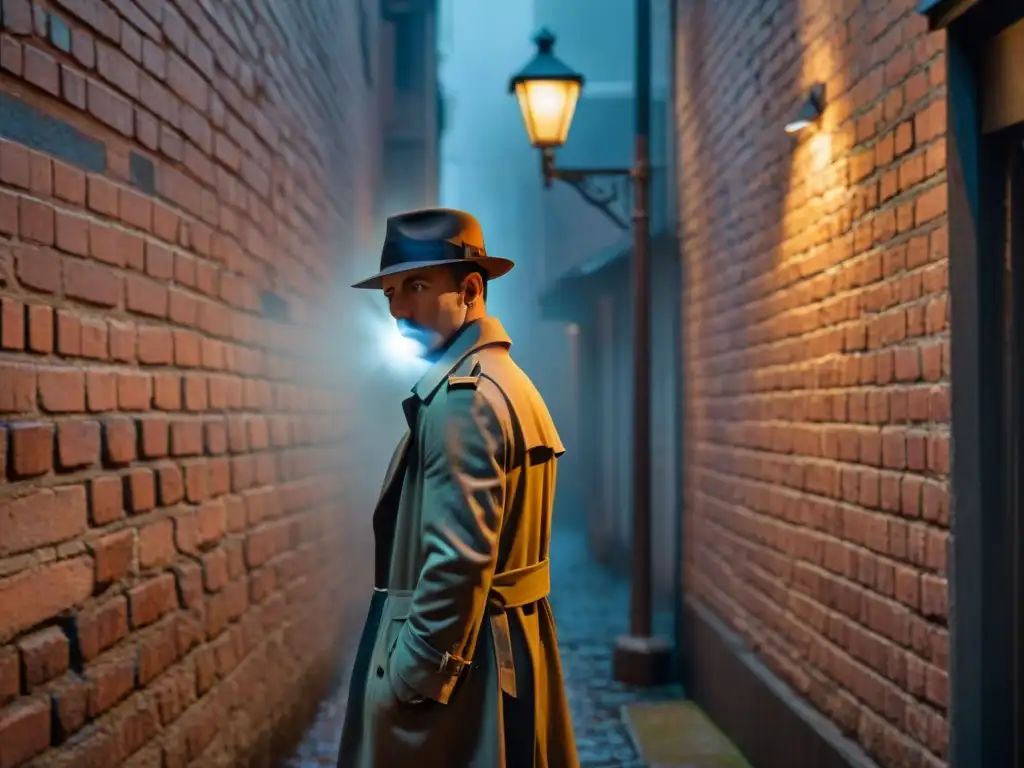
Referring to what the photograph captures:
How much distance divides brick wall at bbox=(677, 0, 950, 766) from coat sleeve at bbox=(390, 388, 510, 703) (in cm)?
133

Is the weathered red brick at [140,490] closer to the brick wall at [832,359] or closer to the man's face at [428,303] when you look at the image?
the man's face at [428,303]

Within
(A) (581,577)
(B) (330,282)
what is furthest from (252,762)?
(A) (581,577)

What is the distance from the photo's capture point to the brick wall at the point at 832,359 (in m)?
2.92

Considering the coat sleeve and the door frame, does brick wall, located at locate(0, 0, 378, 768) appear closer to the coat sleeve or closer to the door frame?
the coat sleeve

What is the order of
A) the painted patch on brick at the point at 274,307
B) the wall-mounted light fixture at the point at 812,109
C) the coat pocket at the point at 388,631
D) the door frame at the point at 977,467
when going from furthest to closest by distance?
the painted patch on brick at the point at 274,307 → the wall-mounted light fixture at the point at 812,109 → the door frame at the point at 977,467 → the coat pocket at the point at 388,631

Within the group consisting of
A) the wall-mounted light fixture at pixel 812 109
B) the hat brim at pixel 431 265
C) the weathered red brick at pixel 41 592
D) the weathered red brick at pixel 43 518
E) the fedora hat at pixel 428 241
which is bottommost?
the weathered red brick at pixel 41 592

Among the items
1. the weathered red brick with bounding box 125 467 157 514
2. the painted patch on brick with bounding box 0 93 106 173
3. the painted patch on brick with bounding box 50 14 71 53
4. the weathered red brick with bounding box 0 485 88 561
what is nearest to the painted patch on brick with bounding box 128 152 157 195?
the painted patch on brick with bounding box 0 93 106 173

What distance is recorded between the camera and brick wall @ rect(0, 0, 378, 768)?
2104 mm

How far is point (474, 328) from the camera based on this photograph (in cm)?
250

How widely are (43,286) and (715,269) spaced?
400 centimetres

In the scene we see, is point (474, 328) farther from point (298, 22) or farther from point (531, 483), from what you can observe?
point (298, 22)

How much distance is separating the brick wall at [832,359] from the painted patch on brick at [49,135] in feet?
7.21

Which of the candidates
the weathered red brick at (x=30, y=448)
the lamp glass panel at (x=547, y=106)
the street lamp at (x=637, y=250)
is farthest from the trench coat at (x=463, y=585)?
the lamp glass panel at (x=547, y=106)

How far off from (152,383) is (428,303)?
2.82 feet
